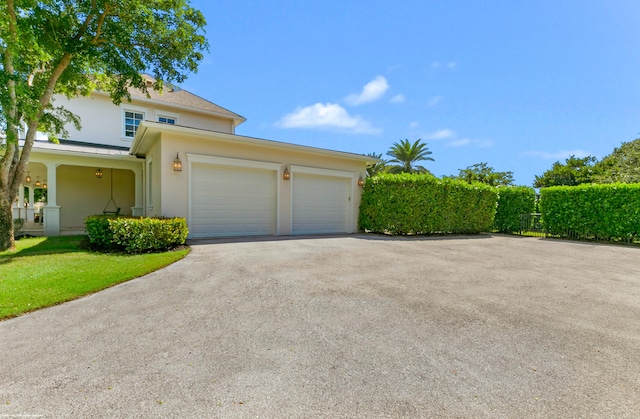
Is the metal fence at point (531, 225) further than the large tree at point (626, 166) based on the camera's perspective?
No

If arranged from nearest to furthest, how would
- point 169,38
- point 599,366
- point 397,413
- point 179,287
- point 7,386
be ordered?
point 397,413
point 7,386
point 599,366
point 179,287
point 169,38

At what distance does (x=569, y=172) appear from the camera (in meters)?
28.8

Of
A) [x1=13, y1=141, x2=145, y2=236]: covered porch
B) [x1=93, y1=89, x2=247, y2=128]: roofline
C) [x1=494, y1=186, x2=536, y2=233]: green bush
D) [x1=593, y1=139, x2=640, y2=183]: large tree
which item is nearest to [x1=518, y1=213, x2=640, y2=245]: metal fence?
[x1=494, y1=186, x2=536, y2=233]: green bush

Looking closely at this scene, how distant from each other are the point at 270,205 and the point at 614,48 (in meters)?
13.4

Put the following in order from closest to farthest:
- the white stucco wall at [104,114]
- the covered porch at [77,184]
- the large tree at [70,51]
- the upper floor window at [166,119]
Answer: the large tree at [70,51] < the covered porch at [77,184] < the white stucco wall at [104,114] < the upper floor window at [166,119]

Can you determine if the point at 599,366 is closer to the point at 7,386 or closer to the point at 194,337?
the point at 194,337

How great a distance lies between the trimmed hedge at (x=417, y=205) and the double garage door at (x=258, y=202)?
3.23ft

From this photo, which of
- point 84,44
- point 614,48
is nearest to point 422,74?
point 614,48

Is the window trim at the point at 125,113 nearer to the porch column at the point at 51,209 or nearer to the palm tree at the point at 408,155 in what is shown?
the porch column at the point at 51,209

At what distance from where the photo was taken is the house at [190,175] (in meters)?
8.85

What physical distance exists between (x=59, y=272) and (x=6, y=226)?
447 cm

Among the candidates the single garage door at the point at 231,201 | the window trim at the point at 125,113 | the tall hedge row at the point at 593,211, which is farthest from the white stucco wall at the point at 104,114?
the tall hedge row at the point at 593,211

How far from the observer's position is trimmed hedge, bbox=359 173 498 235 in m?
11.7

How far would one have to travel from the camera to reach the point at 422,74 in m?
13.1
